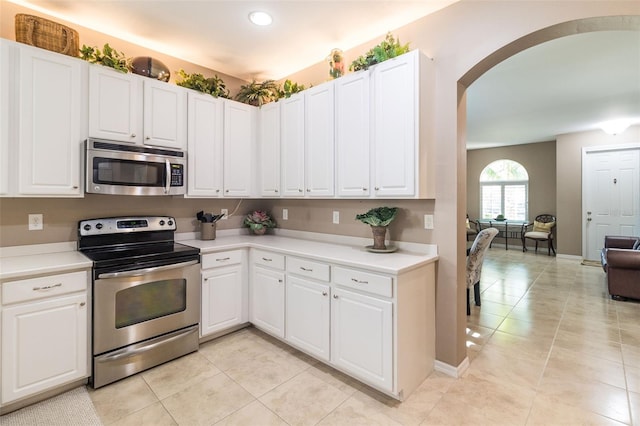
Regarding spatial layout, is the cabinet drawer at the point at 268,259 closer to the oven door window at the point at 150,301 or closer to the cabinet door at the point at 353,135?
the oven door window at the point at 150,301

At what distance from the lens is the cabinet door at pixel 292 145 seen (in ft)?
10.2

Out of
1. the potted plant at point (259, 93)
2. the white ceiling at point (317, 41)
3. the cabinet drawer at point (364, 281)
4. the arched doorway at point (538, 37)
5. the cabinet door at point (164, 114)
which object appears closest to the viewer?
the arched doorway at point (538, 37)

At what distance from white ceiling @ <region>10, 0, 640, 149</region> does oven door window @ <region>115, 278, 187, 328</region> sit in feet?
7.36

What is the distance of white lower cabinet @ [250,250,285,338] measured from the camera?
→ 2.80 m

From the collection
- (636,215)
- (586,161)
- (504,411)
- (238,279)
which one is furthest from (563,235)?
(238,279)

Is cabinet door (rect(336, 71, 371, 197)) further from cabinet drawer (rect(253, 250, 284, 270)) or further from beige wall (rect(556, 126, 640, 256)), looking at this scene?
beige wall (rect(556, 126, 640, 256))

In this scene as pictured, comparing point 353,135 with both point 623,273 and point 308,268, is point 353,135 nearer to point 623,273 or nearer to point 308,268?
point 308,268

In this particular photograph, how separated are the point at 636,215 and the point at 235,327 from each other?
7759 mm

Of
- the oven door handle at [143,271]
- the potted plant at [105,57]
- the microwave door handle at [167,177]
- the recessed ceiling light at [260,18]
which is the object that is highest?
the recessed ceiling light at [260,18]

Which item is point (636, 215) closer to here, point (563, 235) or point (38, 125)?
point (563, 235)

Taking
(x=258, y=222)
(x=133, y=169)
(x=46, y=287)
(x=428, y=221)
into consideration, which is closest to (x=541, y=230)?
(x=428, y=221)

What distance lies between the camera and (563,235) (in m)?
6.98

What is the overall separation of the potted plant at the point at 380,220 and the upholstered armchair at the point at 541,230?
21.6ft

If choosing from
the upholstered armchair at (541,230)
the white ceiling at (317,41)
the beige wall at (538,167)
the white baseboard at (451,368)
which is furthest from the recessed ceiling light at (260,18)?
the beige wall at (538,167)
